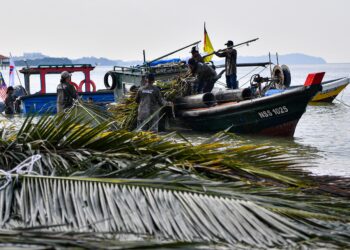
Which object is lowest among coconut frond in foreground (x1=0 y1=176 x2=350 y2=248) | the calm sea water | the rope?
the calm sea water

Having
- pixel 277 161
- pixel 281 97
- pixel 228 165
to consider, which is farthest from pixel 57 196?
pixel 281 97

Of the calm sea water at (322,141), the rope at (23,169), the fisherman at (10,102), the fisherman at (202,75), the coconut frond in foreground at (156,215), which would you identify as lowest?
the calm sea water at (322,141)

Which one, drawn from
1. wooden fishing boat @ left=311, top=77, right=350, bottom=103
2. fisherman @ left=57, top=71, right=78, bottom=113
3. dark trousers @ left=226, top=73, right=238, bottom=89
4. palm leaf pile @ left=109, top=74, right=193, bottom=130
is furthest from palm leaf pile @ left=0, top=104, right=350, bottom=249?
wooden fishing boat @ left=311, top=77, right=350, bottom=103

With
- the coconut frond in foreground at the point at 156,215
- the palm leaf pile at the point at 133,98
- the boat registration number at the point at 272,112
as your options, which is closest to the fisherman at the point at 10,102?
the palm leaf pile at the point at 133,98

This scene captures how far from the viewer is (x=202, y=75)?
1792cm

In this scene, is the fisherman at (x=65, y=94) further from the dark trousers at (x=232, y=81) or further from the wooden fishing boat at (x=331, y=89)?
the wooden fishing boat at (x=331, y=89)

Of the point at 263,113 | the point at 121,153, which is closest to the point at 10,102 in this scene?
the point at 263,113

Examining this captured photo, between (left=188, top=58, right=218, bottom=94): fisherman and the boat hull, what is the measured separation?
0.61m

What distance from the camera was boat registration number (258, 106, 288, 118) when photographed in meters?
17.2

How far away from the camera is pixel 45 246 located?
3.97m

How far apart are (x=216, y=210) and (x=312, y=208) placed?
679mm

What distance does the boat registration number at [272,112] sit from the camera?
1716 centimetres

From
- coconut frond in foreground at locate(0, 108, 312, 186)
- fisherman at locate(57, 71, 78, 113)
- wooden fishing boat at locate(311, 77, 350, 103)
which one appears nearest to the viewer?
coconut frond in foreground at locate(0, 108, 312, 186)

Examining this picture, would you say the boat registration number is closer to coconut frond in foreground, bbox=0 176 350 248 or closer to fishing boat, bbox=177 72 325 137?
fishing boat, bbox=177 72 325 137
